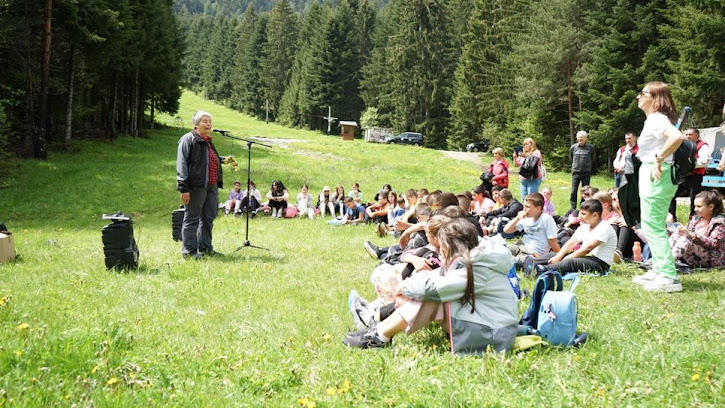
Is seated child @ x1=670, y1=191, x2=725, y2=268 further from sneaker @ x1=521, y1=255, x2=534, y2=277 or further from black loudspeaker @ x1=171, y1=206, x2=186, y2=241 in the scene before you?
black loudspeaker @ x1=171, y1=206, x2=186, y2=241

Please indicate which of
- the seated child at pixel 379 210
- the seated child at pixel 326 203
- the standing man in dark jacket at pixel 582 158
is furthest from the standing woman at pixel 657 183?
the seated child at pixel 326 203

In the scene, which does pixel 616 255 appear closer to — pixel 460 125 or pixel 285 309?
pixel 285 309

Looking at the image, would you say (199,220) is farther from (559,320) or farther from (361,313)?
(559,320)

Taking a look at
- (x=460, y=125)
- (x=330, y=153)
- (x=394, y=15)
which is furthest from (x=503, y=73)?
(x=394, y=15)

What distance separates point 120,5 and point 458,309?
78.0ft

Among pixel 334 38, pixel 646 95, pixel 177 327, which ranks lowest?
pixel 177 327

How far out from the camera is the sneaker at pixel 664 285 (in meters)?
5.49

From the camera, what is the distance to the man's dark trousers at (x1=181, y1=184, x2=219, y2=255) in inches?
294

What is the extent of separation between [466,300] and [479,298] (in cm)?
14

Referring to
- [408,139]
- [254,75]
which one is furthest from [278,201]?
[254,75]

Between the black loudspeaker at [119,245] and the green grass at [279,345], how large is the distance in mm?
237

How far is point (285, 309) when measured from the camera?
5.05 meters

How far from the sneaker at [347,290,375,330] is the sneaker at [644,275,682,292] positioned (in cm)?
310

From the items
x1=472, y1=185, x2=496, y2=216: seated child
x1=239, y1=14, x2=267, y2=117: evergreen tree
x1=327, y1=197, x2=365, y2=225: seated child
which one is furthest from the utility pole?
x1=472, y1=185, x2=496, y2=216: seated child
